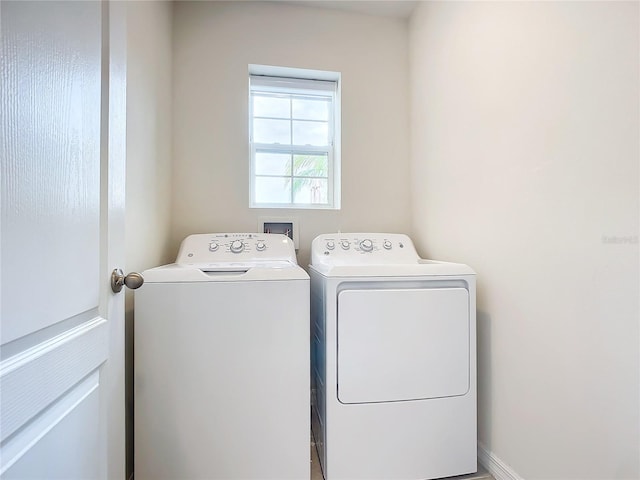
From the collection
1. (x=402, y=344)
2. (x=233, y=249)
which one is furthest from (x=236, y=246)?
(x=402, y=344)

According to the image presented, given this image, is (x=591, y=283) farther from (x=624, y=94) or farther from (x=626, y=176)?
(x=624, y=94)

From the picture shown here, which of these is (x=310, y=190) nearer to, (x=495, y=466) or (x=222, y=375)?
(x=222, y=375)

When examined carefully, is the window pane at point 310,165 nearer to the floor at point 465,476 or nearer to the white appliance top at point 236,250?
the white appliance top at point 236,250

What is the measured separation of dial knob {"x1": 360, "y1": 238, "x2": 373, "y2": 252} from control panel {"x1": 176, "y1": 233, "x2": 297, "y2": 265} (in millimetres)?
399

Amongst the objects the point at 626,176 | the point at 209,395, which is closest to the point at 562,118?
the point at 626,176

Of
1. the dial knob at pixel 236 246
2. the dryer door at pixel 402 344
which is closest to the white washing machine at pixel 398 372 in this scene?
the dryer door at pixel 402 344

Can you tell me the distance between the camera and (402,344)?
127 cm

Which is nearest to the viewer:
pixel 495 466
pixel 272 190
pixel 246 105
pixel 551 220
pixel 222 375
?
pixel 551 220

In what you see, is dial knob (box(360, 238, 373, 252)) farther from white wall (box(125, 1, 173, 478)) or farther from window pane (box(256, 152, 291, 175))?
white wall (box(125, 1, 173, 478))

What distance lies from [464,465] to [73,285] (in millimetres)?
1562

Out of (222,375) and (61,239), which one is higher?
(61,239)

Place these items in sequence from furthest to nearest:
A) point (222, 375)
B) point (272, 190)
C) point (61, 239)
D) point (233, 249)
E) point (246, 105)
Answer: point (272, 190)
point (246, 105)
point (233, 249)
point (222, 375)
point (61, 239)

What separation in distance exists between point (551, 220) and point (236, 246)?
1415mm

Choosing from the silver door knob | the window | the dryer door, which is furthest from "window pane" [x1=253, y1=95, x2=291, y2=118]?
the silver door knob
